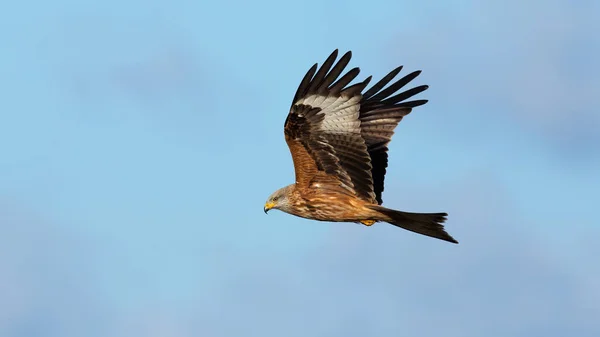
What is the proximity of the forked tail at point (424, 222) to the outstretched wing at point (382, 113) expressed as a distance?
138 cm

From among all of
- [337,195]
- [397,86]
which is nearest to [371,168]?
[337,195]

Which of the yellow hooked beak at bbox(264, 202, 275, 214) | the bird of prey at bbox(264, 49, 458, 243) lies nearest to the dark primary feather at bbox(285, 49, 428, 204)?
the bird of prey at bbox(264, 49, 458, 243)

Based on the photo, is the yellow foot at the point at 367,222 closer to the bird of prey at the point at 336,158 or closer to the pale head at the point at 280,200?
the bird of prey at the point at 336,158

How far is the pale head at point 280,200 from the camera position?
1559cm

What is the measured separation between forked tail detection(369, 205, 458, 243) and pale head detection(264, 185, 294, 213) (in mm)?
1409

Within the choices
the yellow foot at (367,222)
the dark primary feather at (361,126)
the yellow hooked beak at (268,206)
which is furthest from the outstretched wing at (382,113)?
the yellow hooked beak at (268,206)

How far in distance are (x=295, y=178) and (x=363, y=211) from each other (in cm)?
102

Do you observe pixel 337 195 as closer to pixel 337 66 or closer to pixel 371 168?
pixel 371 168

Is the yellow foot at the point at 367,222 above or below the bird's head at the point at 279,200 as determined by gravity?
below

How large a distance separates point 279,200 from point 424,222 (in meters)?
2.12

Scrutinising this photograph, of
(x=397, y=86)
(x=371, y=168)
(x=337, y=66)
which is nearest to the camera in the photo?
(x=337, y=66)

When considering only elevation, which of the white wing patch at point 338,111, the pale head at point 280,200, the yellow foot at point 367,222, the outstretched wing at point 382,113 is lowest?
the yellow foot at point 367,222

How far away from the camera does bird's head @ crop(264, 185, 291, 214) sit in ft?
51.2

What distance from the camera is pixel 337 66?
1440 centimetres
